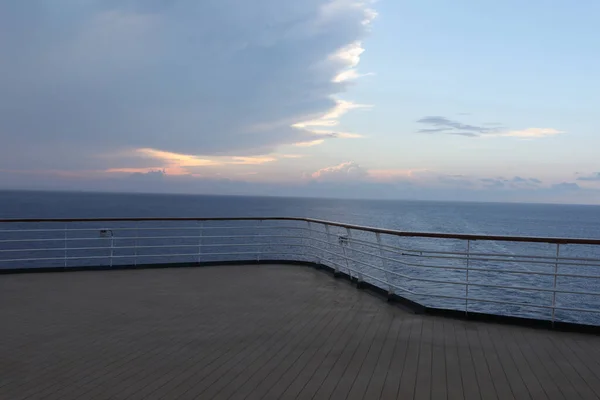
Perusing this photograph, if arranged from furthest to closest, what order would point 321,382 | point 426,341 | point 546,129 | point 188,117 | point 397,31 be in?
point 546,129 → point 188,117 → point 397,31 → point 426,341 → point 321,382

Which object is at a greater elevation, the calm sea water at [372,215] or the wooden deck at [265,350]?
the wooden deck at [265,350]

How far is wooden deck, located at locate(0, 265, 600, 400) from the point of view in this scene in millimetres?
2973

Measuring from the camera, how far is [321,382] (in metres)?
3.08

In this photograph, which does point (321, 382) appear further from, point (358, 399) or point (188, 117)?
point (188, 117)

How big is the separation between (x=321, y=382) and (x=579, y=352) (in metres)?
2.35

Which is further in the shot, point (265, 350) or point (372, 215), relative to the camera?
point (372, 215)

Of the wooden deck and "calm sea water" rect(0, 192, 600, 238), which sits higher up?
the wooden deck

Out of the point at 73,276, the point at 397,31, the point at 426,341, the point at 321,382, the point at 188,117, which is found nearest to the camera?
the point at 321,382

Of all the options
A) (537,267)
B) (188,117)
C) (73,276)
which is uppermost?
(188,117)

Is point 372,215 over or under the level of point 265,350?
under

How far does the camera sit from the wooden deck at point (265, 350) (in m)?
2.97

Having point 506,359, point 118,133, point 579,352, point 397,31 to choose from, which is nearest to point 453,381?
point 506,359

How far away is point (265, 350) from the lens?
3742 mm

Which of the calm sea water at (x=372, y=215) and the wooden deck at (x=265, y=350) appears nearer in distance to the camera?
the wooden deck at (x=265, y=350)
